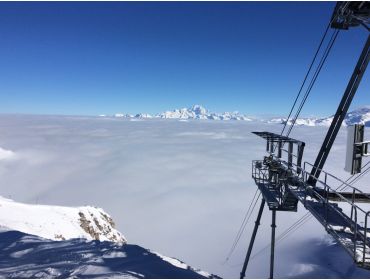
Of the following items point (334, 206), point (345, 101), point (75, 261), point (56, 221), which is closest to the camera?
point (334, 206)

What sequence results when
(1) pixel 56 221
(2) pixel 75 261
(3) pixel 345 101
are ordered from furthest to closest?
1. (1) pixel 56 221
2. (3) pixel 345 101
3. (2) pixel 75 261

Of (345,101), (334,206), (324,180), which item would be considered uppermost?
(345,101)

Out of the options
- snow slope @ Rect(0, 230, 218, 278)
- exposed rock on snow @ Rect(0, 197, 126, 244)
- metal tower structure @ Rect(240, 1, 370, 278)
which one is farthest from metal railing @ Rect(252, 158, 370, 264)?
exposed rock on snow @ Rect(0, 197, 126, 244)

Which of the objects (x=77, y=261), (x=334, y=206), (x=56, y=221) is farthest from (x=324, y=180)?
(x=56, y=221)

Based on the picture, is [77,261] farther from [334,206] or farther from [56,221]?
[56,221]

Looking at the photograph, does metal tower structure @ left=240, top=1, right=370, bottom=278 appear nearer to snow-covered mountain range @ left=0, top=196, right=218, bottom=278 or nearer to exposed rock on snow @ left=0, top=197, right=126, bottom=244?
snow-covered mountain range @ left=0, top=196, right=218, bottom=278

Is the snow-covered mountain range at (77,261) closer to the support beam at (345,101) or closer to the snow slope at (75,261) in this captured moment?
the snow slope at (75,261)
